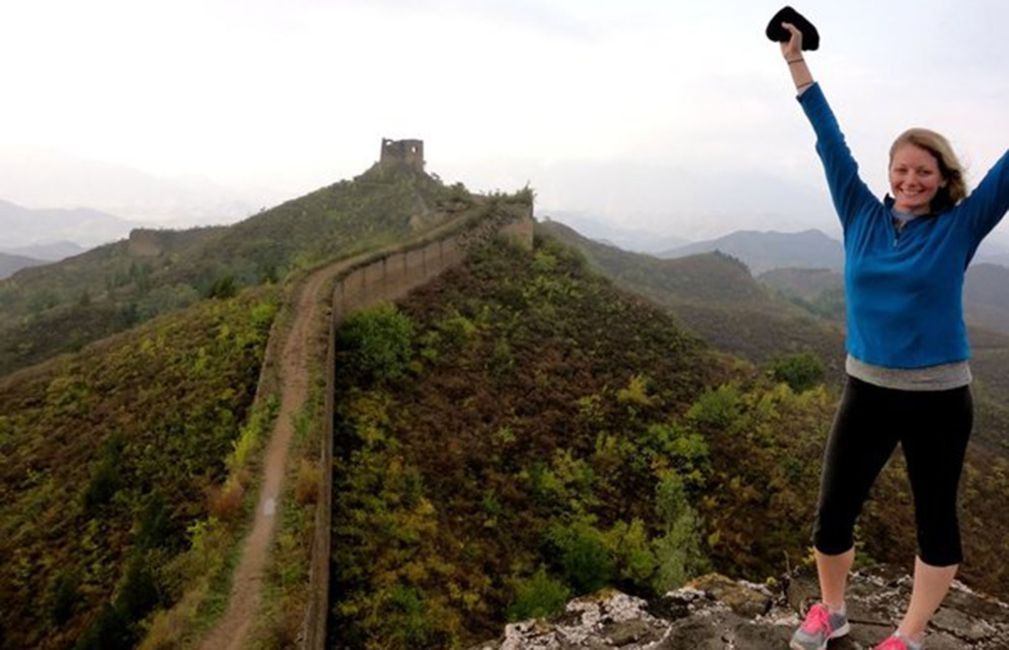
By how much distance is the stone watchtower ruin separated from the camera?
6116 centimetres

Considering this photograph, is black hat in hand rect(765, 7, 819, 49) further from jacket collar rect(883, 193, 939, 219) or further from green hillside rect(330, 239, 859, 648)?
green hillside rect(330, 239, 859, 648)

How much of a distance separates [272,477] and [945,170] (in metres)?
9.53

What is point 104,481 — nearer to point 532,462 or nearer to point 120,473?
point 120,473

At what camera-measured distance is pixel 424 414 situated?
601 inches

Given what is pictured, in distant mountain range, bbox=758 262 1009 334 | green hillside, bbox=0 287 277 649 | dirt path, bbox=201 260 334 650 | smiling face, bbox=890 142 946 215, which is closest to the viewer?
smiling face, bbox=890 142 946 215

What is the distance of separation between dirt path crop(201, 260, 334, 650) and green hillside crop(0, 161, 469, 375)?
13.5 metres

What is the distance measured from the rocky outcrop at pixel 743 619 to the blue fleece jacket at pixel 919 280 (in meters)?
1.35

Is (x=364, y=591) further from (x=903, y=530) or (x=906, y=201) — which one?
(x=903, y=530)

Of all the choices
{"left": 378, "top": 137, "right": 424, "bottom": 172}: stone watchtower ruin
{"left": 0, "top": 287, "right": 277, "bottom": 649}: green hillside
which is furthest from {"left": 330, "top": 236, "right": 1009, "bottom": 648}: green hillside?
{"left": 378, "top": 137, "right": 424, "bottom": 172}: stone watchtower ruin

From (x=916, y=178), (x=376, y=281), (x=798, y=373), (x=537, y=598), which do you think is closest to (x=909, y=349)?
(x=916, y=178)

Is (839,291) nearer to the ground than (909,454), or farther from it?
nearer to the ground

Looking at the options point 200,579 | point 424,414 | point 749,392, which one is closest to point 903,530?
point 749,392

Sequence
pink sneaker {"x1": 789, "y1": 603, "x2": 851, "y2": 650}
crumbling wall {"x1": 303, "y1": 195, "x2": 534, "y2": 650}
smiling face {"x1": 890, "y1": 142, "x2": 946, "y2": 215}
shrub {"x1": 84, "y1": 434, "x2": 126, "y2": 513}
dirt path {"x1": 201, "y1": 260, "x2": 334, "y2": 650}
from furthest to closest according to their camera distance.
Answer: shrub {"x1": 84, "y1": 434, "x2": 126, "y2": 513} < crumbling wall {"x1": 303, "y1": 195, "x2": 534, "y2": 650} < dirt path {"x1": 201, "y1": 260, "x2": 334, "y2": 650} < pink sneaker {"x1": 789, "y1": 603, "x2": 851, "y2": 650} < smiling face {"x1": 890, "y1": 142, "x2": 946, "y2": 215}

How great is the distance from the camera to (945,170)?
9.29 feet
